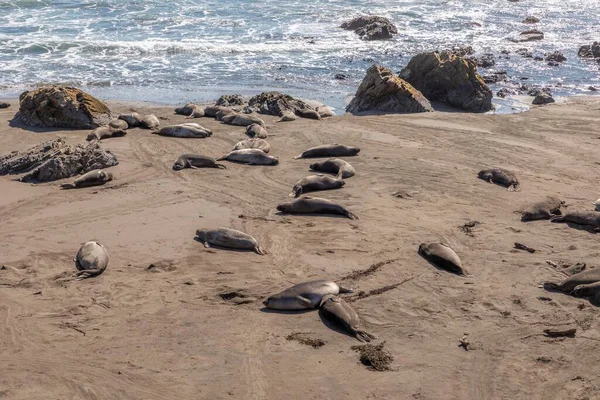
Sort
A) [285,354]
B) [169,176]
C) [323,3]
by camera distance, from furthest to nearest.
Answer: [323,3]
[169,176]
[285,354]

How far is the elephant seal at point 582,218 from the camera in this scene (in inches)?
351

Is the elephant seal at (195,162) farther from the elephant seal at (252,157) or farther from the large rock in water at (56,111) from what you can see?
the large rock in water at (56,111)

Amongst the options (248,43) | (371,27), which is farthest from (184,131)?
(371,27)

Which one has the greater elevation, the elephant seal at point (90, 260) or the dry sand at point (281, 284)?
the elephant seal at point (90, 260)

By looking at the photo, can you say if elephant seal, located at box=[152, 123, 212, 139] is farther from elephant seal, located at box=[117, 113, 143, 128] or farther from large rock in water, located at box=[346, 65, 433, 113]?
large rock in water, located at box=[346, 65, 433, 113]

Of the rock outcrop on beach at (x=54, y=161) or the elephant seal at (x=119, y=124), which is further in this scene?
the elephant seal at (x=119, y=124)

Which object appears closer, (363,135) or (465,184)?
(465,184)

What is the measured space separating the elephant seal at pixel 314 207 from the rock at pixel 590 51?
1535 centimetres

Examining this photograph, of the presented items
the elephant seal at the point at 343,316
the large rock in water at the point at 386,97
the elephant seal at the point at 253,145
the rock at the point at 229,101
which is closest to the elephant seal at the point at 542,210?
the elephant seal at the point at 343,316

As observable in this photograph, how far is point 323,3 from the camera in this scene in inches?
1219

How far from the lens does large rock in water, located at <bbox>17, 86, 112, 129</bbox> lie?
13023 mm

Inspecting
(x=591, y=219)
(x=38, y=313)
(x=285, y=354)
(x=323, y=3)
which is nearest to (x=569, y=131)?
(x=591, y=219)

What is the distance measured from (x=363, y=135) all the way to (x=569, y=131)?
417 cm

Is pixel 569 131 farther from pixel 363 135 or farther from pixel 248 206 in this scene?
pixel 248 206
